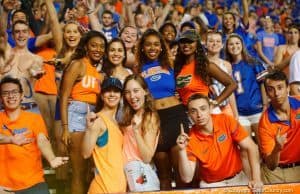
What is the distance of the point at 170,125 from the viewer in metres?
5.56

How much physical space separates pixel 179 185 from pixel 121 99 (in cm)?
98

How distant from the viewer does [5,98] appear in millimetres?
4988

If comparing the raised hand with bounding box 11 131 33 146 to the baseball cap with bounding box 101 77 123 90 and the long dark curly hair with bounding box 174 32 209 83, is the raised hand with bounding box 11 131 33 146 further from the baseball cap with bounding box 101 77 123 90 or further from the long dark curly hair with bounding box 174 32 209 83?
the long dark curly hair with bounding box 174 32 209 83

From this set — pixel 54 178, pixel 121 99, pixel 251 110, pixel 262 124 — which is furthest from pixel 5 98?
pixel 251 110

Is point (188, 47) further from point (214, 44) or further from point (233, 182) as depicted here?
point (233, 182)

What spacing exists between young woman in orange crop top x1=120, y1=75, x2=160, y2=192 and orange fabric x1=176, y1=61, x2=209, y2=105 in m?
0.59

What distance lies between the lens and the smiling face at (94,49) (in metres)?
5.60

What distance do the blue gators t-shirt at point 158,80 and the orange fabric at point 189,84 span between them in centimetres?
10

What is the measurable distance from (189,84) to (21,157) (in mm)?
1766

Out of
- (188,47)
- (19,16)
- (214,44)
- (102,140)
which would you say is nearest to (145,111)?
(102,140)

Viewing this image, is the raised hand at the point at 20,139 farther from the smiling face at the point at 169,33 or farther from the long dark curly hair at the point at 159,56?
the smiling face at the point at 169,33

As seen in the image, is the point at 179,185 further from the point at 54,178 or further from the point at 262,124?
the point at 54,178

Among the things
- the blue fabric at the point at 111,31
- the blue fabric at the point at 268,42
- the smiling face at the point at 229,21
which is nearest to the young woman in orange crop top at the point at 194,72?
the smiling face at the point at 229,21

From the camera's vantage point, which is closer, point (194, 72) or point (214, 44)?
point (194, 72)
